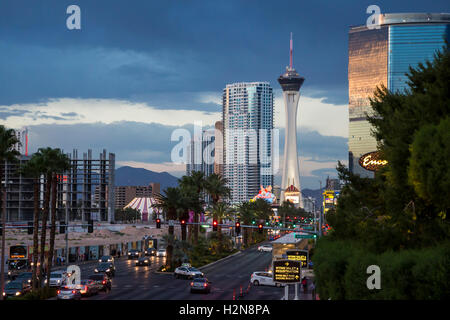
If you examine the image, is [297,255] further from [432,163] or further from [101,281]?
[432,163]

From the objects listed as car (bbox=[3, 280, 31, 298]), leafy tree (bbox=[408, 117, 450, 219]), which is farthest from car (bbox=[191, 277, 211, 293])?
leafy tree (bbox=[408, 117, 450, 219])

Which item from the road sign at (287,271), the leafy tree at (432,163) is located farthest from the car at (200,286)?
the leafy tree at (432,163)

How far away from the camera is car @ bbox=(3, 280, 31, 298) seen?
5500 cm

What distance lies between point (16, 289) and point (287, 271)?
27162 millimetres

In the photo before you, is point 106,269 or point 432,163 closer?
point 432,163

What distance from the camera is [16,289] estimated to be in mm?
56000

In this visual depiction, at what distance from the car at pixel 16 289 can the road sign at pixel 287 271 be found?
2507cm

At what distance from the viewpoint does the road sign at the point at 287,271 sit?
39969mm

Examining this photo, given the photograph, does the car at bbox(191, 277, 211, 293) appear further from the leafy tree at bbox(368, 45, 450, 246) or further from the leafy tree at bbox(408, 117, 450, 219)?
the leafy tree at bbox(408, 117, 450, 219)

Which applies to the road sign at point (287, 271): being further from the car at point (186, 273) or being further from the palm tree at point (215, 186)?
the palm tree at point (215, 186)

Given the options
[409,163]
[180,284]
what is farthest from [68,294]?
[409,163]
